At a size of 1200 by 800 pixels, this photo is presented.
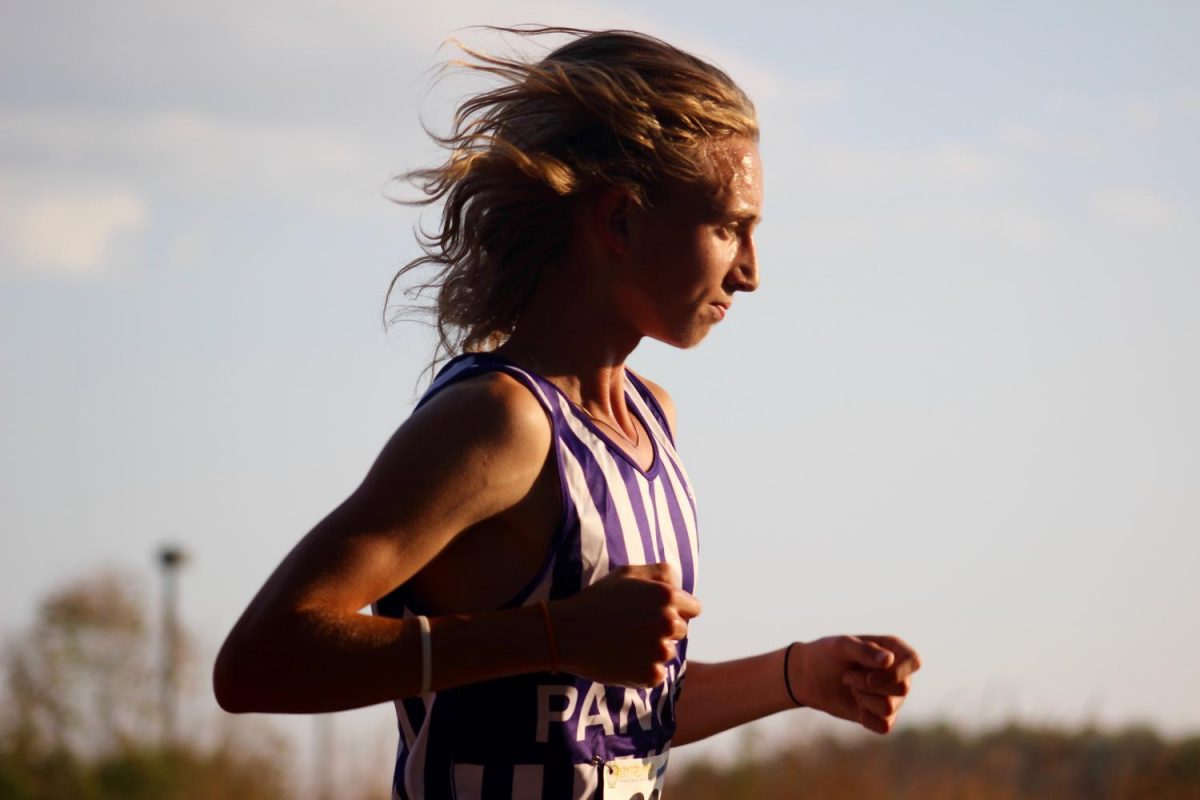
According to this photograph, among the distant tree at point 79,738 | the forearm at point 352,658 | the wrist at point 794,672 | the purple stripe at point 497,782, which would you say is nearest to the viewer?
the forearm at point 352,658

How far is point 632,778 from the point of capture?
235 centimetres

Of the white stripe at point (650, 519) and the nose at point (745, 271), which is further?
the nose at point (745, 271)

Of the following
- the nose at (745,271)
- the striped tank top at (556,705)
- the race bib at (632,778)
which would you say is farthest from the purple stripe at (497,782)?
the nose at (745,271)

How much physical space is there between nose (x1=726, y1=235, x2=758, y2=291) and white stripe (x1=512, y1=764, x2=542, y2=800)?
82cm

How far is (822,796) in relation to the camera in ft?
30.3

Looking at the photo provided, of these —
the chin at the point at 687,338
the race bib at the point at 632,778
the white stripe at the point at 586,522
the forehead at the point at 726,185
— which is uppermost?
the forehead at the point at 726,185

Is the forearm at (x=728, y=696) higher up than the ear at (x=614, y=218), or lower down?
lower down

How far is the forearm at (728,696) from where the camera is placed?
2.70 metres

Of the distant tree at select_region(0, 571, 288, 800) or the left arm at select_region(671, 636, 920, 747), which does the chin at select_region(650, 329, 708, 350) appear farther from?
the distant tree at select_region(0, 571, 288, 800)

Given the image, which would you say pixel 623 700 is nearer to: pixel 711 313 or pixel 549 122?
pixel 711 313

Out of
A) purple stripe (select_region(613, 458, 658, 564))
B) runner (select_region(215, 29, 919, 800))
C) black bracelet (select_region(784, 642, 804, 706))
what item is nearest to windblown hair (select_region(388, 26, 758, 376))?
runner (select_region(215, 29, 919, 800))

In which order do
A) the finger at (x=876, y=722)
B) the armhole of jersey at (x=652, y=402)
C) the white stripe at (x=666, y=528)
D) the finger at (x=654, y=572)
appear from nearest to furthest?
1. the finger at (x=654, y=572)
2. the white stripe at (x=666, y=528)
3. the finger at (x=876, y=722)
4. the armhole of jersey at (x=652, y=402)

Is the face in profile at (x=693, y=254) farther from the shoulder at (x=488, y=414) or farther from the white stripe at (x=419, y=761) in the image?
the white stripe at (x=419, y=761)

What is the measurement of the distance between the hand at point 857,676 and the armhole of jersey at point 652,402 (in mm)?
444
